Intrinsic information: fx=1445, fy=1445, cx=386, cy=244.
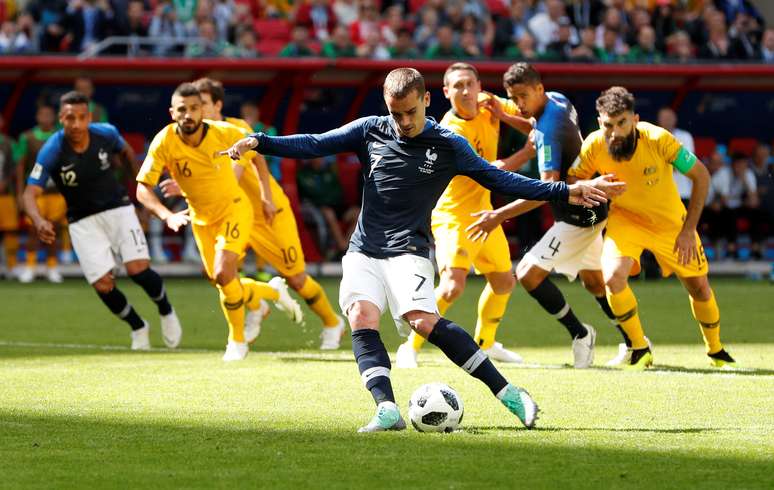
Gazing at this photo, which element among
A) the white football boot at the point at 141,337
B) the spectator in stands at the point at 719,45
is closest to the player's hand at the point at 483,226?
the white football boot at the point at 141,337

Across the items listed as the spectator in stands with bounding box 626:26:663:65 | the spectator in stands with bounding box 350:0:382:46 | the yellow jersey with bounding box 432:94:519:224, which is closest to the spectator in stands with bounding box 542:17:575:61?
the spectator in stands with bounding box 626:26:663:65

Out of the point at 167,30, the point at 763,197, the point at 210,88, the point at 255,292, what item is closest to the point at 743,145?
the point at 763,197

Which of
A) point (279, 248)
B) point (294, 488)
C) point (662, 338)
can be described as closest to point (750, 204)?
point (662, 338)

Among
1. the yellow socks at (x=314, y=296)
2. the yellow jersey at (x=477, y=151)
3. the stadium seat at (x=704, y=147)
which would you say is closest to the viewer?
the yellow jersey at (x=477, y=151)

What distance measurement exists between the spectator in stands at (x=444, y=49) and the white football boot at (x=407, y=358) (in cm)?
1165

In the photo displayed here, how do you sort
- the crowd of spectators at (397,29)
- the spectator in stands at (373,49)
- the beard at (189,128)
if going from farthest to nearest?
the spectator in stands at (373,49) → the crowd of spectators at (397,29) → the beard at (189,128)

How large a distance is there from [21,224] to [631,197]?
13478 mm

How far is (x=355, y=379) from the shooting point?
988 centimetres

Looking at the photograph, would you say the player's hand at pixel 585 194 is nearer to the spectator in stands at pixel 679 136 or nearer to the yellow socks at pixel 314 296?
the yellow socks at pixel 314 296

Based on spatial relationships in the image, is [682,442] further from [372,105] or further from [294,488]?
[372,105]

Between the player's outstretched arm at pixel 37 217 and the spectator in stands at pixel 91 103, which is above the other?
the player's outstretched arm at pixel 37 217

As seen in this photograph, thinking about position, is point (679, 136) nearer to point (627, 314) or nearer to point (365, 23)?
point (365, 23)

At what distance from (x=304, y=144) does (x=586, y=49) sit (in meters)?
15.8

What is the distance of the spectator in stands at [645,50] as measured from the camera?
22.9 meters
